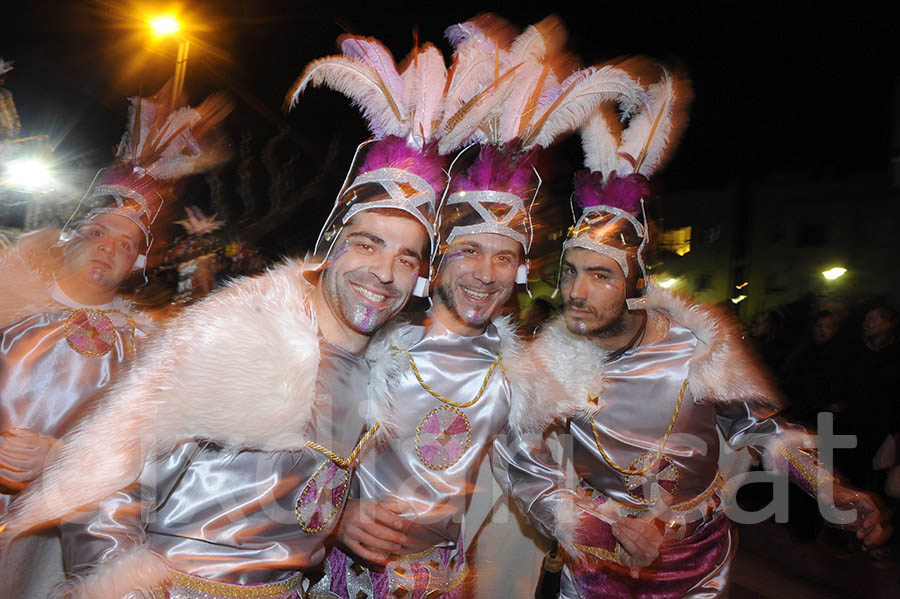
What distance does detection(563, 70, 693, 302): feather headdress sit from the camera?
2.73 m

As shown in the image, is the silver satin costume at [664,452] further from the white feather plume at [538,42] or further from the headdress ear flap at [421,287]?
the white feather plume at [538,42]

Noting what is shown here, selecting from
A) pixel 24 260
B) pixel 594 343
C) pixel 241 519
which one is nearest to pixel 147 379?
pixel 241 519

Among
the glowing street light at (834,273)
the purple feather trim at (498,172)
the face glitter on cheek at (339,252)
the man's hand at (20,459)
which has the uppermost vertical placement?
the glowing street light at (834,273)

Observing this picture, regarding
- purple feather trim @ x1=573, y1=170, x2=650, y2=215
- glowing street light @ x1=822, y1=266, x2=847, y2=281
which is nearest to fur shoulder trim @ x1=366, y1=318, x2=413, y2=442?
purple feather trim @ x1=573, y1=170, x2=650, y2=215

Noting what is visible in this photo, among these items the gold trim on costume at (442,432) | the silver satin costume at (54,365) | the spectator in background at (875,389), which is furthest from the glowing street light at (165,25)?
the spectator in background at (875,389)

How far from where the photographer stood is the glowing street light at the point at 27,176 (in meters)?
3.63

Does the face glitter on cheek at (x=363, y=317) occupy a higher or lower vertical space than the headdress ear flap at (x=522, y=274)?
lower

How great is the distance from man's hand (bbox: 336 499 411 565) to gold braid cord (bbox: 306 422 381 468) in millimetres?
220

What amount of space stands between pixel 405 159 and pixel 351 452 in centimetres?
114

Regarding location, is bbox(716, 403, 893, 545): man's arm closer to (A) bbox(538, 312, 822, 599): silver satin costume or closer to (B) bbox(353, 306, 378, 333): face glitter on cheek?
(A) bbox(538, 312, 822, 599): silver satin costume

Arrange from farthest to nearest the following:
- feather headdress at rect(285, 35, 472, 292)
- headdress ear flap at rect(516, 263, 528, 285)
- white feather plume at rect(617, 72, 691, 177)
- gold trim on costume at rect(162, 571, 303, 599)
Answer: white feather plume at rect(617, 72, 691, 177) → headdress ear flap at rect(516, 263, 528, 285) → feather headdress at rect(285, 35, 472, 292) → gold trim on costume at rect(162, 571, 303, 599)

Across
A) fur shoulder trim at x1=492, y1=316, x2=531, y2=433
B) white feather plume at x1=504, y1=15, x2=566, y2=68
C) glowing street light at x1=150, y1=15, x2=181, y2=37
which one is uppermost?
glowing street light at x1=150, y1=15, x2=181, y2=37

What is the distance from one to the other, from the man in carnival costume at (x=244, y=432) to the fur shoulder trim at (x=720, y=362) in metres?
1.47

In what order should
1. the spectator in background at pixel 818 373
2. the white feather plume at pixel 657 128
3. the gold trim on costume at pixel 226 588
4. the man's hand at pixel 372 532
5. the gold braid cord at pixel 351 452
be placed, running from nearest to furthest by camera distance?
1. the gold trim on costume at pixel 226 588
2. the gold braid cord at pixel 351 452
3. the man's hand at pixel 372 532
4. the white feather plume at pixel 657 128
5. the spectator in background at pixel 818 373
